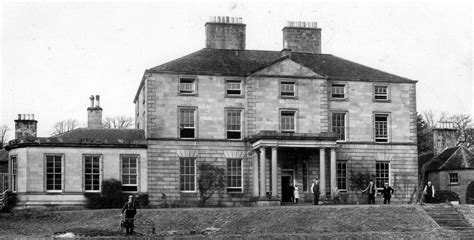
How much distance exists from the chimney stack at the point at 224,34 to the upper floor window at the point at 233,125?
5455 millimetres

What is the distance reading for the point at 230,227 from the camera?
108ft

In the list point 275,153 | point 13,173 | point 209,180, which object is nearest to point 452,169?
point 275,153

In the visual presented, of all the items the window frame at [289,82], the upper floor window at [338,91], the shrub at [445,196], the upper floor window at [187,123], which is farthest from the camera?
the shrub at [445,196]

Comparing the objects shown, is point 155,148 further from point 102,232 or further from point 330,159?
point 102,232

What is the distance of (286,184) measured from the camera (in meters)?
46.2

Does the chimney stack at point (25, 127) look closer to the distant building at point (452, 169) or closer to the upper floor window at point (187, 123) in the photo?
the upper floor window at point (187, 123)

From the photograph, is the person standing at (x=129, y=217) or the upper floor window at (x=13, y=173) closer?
the person standing at (x=129, y=217)

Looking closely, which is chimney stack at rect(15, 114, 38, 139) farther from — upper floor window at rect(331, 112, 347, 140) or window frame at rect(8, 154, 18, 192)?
upper floor window at rect(331, 112, 347, 140)

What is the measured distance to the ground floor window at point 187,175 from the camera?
147 ft

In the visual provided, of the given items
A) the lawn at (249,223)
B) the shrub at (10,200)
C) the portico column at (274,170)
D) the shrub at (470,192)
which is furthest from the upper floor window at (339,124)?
the shrub at (10,200)

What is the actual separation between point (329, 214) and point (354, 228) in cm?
233

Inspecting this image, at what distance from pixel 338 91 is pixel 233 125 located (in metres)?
6.77

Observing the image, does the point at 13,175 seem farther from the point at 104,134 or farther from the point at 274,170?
the point at 274,170

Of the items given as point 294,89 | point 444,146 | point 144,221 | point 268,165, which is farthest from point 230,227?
point 444,146
